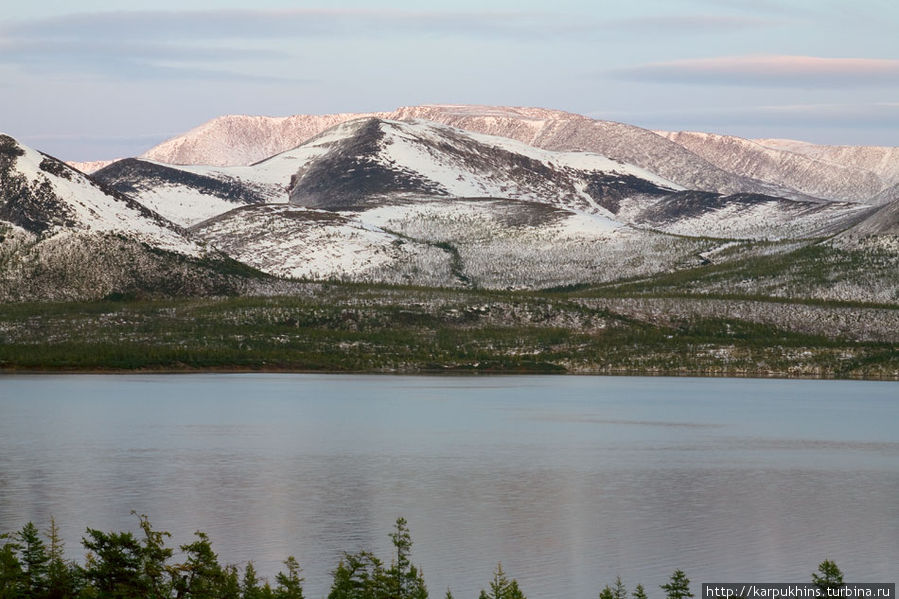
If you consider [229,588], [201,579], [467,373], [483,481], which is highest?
[467,373]

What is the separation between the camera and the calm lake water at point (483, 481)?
51562mm

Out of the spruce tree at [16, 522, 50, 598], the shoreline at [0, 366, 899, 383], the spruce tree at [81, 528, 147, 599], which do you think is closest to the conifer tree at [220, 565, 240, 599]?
the spruce tree at [81, 528, 147, 599]

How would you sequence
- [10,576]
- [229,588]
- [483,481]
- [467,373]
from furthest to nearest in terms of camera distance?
[467,373] → [483,481] → [229,588] → [10,576]

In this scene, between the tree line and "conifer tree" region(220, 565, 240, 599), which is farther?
"conifer tree" region(220, 565, 240, 599)

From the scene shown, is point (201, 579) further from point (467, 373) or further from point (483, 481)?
point (467, 373)

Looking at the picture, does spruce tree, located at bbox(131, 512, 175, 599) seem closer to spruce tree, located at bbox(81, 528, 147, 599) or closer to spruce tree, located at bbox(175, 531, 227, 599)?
spruce tree, located at bbox(81, 528, 147, 599)

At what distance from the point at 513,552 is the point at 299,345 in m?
146

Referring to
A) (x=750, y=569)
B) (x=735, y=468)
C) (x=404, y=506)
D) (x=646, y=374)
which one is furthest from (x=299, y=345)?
(x=750, y=569)

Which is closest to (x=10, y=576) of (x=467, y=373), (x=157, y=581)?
(x=157, y=581)

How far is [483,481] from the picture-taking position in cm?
7162

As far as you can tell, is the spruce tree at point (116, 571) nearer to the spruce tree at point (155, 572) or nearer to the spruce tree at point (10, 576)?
the spruce tree at point (155, 572)

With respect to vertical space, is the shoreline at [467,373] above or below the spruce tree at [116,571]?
above

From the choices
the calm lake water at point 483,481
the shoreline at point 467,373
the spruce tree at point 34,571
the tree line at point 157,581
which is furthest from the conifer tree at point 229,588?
the shoreline at point 467,373

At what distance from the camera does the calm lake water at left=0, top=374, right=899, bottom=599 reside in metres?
51.6
